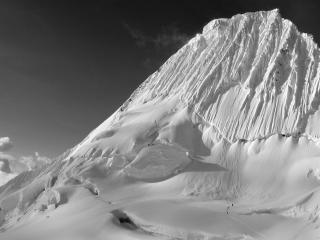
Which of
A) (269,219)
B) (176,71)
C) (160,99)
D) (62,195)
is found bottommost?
(269,219)

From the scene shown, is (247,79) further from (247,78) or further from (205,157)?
(205,157)

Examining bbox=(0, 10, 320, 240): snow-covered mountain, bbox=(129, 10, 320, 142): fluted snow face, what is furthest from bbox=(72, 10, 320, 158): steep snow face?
bbox=(0, 10, 320, 240): snow-covered mountain

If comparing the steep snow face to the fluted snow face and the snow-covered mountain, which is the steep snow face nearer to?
the fluted snow face

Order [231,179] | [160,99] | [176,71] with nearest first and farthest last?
[231,179]
[160,99]
[176,71]

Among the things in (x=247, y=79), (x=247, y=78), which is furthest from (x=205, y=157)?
(x=247, y=78)

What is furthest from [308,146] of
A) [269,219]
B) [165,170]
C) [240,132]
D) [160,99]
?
[160,99]

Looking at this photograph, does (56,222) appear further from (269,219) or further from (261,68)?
(261,68)
